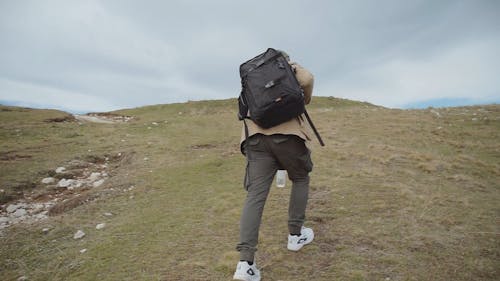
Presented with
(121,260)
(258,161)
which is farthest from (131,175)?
(258,161)

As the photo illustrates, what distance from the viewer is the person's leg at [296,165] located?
160 inches

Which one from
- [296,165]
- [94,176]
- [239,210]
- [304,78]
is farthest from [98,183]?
[304,78]

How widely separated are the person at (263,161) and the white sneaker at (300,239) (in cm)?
81

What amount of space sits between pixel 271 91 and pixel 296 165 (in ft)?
3.30

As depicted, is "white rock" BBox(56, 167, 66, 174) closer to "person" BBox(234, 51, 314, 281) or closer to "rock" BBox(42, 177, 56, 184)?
"rock" BBox(42, 177, 56, 184)

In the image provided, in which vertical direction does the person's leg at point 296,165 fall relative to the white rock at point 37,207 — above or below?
above

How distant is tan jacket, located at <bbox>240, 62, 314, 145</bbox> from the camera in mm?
3992

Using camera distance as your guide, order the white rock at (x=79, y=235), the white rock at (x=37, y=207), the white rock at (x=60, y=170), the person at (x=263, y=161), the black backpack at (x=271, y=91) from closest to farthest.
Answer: the black backpack at (x=271, y=91) → the person at (x=263, y=161) → the white rock at (x=79, y=235) → the white rock at (x=37, y=207) → the white rock at (x=60, y=170)

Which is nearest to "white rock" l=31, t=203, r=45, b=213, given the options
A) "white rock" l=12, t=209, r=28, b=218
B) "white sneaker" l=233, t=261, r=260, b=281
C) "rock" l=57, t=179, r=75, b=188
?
"white rock" l=12, t=209, r=28, b=218

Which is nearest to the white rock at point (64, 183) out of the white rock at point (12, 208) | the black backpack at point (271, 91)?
the white rock at point (12, 208)

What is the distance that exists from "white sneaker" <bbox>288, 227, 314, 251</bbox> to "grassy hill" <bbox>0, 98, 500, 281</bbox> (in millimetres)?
89

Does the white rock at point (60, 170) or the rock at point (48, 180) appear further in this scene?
the white rock at point (60, 170)

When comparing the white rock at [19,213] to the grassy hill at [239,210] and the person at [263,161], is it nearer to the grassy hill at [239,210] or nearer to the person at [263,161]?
the grassy hill at [239,210]

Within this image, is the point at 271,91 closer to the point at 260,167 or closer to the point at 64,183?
Answer: the point at 260,167
